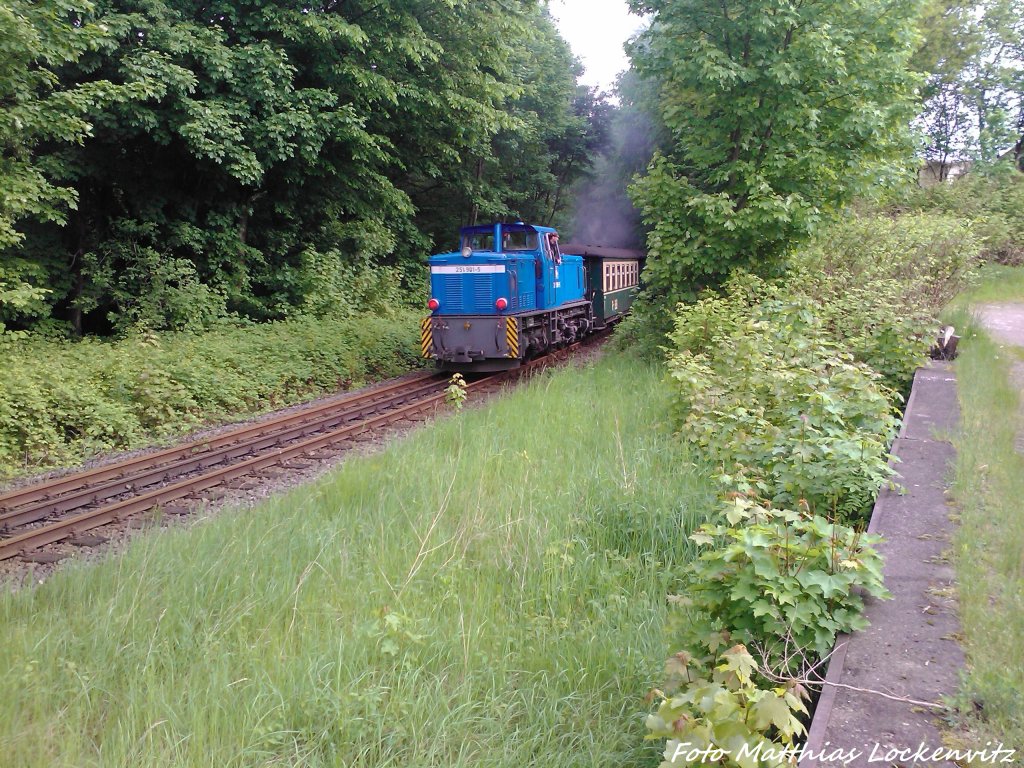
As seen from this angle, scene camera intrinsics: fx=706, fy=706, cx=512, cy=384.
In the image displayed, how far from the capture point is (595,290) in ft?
68.7

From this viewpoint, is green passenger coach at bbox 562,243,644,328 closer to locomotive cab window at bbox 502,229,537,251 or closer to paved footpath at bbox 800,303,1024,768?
locomotive cab window at bbox 502,229,537,251

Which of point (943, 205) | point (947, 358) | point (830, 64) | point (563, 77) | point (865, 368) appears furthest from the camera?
point (563, 77)

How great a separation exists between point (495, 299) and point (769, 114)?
18.4ft

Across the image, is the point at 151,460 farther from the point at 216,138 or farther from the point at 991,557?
the point at 991,557

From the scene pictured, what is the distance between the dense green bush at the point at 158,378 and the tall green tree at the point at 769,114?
252 inches

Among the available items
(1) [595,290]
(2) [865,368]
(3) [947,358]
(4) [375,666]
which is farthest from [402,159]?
(4) [375,666]

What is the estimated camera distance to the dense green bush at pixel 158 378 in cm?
855

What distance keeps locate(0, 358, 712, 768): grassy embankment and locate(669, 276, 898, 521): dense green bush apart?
21.3 inches

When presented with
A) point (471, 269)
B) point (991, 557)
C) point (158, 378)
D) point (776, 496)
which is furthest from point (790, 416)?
point (471, 269)

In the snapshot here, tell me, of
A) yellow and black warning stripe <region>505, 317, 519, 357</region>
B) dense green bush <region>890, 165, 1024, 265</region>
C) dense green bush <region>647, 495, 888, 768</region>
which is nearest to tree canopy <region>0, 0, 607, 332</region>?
yellow and black warning stripe <region>505, 317, 519, 357</region>

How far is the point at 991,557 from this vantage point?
12.2ft

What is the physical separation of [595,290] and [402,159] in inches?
272

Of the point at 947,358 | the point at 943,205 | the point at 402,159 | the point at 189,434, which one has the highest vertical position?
the point at 402,159

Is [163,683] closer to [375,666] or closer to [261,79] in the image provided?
[375,666]
